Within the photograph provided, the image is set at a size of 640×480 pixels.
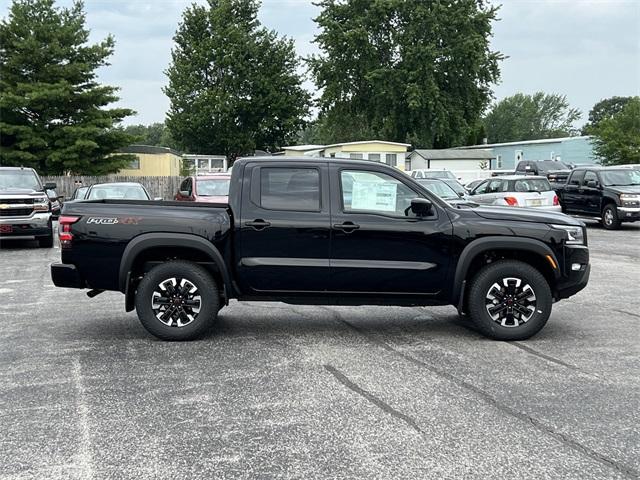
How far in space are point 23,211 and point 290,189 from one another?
11136mm

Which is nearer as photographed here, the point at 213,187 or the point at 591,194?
the point at 213,187

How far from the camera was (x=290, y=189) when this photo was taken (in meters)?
6.93

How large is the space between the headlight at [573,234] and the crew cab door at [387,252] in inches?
47.1

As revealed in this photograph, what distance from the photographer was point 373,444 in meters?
4.14

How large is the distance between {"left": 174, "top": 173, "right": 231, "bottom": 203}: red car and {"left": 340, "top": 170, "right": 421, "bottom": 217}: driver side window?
9806mm

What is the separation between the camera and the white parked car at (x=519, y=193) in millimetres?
17703

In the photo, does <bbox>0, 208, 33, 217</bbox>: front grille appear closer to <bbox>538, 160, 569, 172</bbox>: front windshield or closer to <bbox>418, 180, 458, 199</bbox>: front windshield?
<bbox>418, 180, 458, 199</bbox>: front windshield

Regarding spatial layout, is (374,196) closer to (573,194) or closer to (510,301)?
(510,301)

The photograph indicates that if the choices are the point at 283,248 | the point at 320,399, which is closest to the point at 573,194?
the point at 283,248

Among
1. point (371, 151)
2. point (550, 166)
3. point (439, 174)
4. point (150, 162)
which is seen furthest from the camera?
point (150, 162)

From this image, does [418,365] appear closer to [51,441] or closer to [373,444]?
[373,444]

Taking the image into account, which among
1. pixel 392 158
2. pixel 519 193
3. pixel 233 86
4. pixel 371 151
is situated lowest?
pixel 519 193

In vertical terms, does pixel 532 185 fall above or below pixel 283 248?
above

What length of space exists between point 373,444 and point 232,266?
3.07 m
